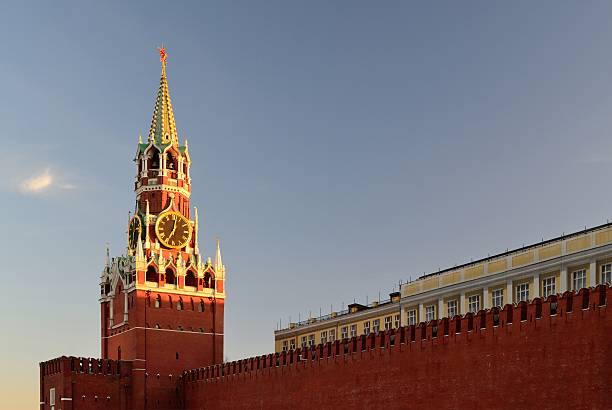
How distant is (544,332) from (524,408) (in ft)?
10.7

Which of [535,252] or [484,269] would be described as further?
[484,269]

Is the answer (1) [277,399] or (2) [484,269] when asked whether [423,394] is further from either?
(1) [277,399]

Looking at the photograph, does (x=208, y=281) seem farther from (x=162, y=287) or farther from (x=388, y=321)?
(x=388, y=321)

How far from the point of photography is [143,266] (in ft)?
265

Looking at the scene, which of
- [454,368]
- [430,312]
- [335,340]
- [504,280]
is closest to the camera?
[454,368]

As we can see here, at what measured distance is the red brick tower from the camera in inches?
3140

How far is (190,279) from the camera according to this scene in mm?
83438

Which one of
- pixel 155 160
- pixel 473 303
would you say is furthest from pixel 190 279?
pixel 473 303

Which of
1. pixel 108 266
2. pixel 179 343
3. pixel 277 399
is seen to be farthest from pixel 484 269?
pixel 108 266

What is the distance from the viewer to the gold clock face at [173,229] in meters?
83.4

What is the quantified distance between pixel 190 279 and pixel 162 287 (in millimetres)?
2901

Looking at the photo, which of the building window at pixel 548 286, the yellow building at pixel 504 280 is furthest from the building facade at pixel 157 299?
the building window at pixel 548 286

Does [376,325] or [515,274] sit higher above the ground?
[515,274]

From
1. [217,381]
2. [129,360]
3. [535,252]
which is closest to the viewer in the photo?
[535,252]
